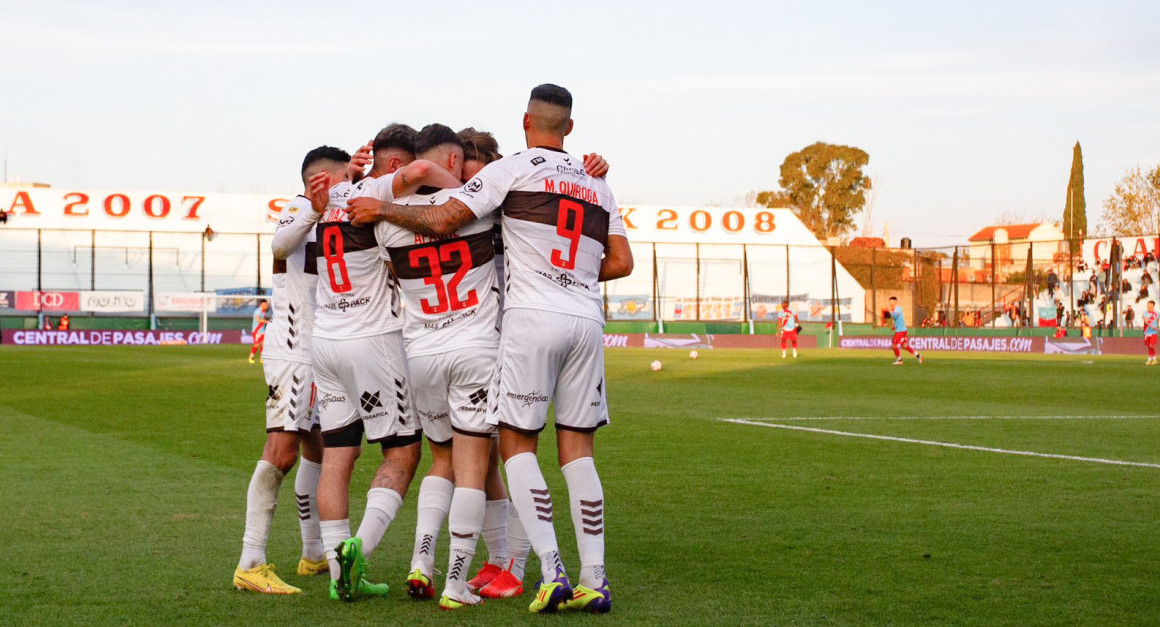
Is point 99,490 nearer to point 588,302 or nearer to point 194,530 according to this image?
point 194,530

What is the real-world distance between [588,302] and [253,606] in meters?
1.96

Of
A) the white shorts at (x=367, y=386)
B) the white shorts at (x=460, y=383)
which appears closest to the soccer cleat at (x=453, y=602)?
the white shorts at (x=460, y=383)

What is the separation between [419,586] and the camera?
5238 millimetres

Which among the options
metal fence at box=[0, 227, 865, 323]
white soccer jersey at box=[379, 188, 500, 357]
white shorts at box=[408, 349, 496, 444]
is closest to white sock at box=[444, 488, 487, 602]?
white shorts at box=[408, 349, 496, 444]

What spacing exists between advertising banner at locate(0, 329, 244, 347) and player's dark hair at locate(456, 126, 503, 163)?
49016mm

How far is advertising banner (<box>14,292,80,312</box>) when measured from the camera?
181ft

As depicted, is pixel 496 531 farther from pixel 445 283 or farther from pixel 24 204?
pixel 24 204

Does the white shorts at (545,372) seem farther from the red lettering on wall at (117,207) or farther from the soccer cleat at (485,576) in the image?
the red lettering on wall at (117,207)

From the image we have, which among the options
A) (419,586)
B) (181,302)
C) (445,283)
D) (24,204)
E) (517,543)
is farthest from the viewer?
(24,204)

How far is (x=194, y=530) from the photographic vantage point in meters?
7.01

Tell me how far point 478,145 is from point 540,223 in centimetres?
85

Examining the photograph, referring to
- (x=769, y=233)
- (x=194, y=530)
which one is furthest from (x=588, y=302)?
(x=769, y=233)

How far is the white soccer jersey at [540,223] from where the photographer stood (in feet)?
17.3

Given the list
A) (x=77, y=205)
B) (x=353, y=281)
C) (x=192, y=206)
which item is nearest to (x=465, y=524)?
(x=353, y=281)
